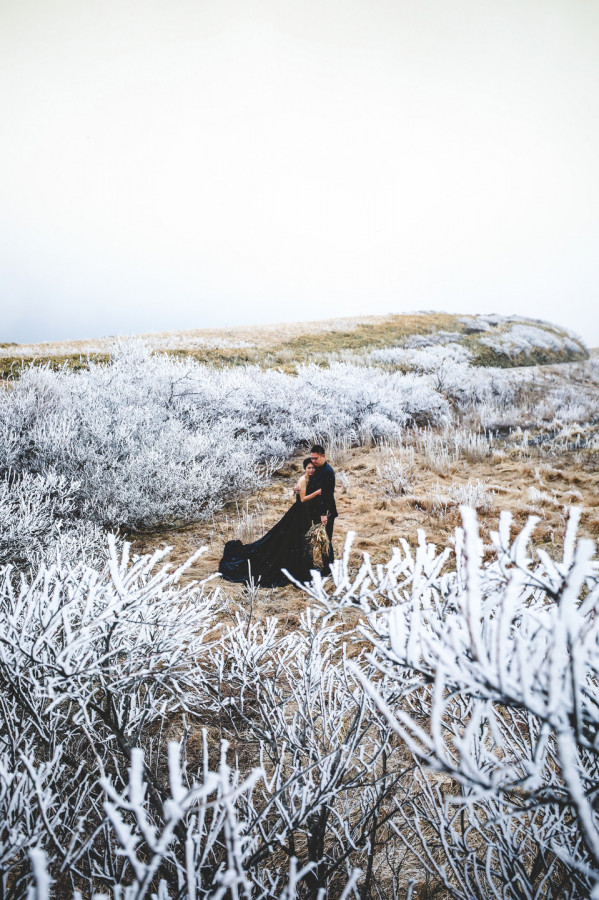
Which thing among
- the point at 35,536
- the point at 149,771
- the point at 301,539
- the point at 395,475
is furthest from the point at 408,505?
the point at 149,771

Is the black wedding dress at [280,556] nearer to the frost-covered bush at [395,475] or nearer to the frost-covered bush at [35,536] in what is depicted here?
the frost-covered bush at [35,536]

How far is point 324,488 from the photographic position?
16.3ft

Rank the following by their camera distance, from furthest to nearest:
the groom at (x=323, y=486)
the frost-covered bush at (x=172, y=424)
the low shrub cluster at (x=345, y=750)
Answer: the frost-covered bush at (x=172, y=424), the groom at (x=323, y=486), the low shrub cluster at (x=345, y=750)

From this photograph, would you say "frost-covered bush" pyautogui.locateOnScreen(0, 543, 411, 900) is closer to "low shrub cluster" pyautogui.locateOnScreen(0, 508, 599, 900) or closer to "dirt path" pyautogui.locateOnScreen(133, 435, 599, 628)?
"low shrub cluster" pyautogui.locateOnScreen(0, 508, 599, 900)

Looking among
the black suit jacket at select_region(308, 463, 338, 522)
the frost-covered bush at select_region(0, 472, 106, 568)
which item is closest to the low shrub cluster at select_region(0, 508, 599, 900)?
the frost-covered bush at select_region(0, 472, 106, 568)

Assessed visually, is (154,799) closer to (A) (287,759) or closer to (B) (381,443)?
(A) (287,759)

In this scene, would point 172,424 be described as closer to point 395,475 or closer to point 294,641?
point 395,475

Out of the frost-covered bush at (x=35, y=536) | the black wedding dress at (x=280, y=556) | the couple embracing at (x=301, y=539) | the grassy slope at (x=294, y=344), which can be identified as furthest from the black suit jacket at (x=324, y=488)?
the grassy slope at (x=294, y=344)

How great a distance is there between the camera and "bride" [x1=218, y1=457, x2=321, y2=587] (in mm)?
5125

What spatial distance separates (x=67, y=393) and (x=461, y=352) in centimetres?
2119

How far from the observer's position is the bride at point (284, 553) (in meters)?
5.12

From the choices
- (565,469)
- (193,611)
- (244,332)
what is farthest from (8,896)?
(244,332)

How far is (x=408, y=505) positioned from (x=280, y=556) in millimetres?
2815

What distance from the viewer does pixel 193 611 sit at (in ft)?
6.84
